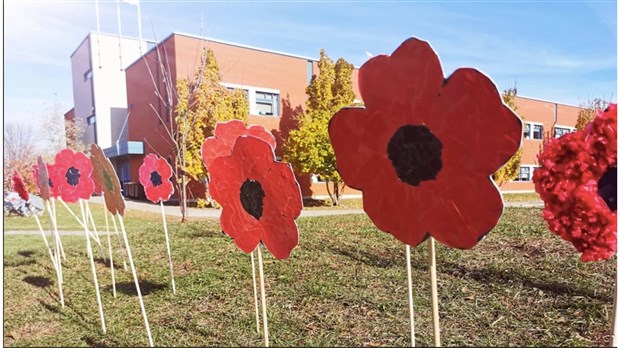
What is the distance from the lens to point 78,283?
4.61 metres

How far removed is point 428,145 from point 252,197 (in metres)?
1.16

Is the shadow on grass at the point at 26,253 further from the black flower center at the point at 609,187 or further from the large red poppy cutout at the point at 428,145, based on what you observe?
the black flower center at the point at 609,187

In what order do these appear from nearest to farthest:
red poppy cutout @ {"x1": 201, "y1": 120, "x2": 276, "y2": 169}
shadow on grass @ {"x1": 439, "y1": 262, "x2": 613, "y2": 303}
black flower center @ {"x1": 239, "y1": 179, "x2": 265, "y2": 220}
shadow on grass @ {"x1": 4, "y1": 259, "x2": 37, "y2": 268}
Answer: black flower center @ {"x1": 239, "y1": 179, "x2": 265, "y2": 220}, shadow on grass @ {"x1": 439, "y1": 262, "x2": 613, "y2": 303}, red poppy cutout @ {"x1": 201, "y1": 120, "x2": 276, "y2": 169}, shadow on grass @ {"x1": 4, "y1": 259, "x2": 37, "y2": 268}

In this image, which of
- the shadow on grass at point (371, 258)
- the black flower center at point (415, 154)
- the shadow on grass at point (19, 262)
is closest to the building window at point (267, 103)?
the shadow on grass at point (19, 262)

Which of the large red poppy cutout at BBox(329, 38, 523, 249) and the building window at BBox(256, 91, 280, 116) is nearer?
the large red poppy cutout at BBox(329, 38, 523, 249)

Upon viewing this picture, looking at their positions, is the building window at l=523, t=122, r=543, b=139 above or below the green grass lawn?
above

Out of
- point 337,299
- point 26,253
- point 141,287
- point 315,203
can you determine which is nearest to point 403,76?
point 337,299

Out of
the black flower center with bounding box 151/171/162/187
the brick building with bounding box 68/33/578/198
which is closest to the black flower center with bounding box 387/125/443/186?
the black flower center with bounding box 151/171/162/187

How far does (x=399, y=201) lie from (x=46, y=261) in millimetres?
6559

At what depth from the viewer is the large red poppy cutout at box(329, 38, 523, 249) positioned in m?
1.35

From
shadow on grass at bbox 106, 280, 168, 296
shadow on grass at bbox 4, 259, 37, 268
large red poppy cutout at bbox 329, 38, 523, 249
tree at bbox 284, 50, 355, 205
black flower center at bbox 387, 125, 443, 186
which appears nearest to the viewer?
large red poppy cutout at bbox 329, 38, 523, 249

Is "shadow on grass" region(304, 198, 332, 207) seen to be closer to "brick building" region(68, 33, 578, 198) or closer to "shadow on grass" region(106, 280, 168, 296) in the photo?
"brick building" region(68, 33, 578, 198)

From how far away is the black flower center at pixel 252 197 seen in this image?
7.36 feet

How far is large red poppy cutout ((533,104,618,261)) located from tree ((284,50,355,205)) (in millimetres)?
10863
